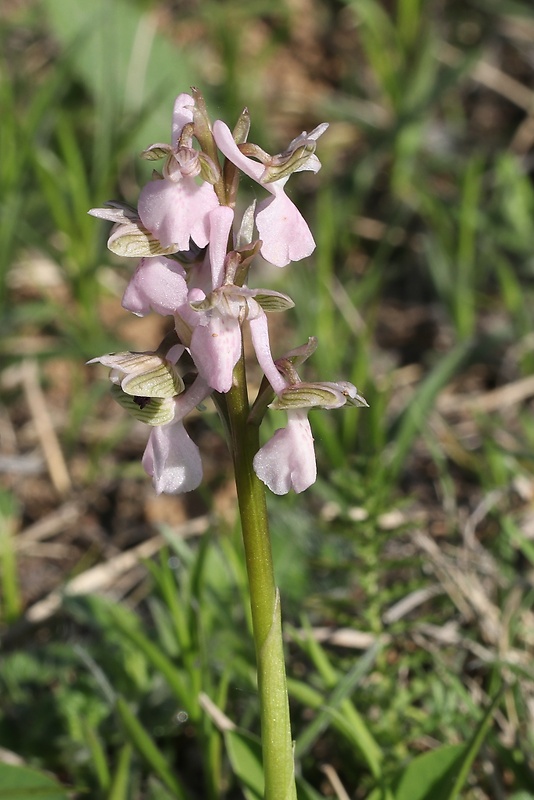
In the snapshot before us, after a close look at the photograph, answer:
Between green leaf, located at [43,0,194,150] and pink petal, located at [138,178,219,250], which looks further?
green leaf, located at [43,0,194,150]

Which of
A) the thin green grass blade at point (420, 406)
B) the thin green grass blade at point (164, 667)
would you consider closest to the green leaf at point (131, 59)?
the thin green grass blade at point (420, 406)

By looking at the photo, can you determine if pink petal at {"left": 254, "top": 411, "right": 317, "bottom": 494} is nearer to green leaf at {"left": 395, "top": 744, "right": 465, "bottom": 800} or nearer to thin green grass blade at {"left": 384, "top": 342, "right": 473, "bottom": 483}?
green leaf at {"left": 395, "top": 744, "right": 465, "bottom": 800}

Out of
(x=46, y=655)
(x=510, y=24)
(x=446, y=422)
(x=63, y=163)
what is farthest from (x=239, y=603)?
(x=510, y=24)

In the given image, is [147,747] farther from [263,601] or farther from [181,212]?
[181,212]

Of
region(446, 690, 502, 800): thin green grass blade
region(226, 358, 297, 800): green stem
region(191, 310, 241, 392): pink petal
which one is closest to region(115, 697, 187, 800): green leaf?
region(226, 358, 297, 800): green stem

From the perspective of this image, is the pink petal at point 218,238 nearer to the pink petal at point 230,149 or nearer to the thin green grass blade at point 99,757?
the pink petal at point 230,149

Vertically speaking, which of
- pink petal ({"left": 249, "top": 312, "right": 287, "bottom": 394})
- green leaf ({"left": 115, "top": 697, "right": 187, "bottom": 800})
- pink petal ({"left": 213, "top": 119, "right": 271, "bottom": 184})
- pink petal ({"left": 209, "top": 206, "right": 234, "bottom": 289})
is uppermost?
pink petal ({"left": 213, "top": 119, "right": 271, "bottom": 184})
